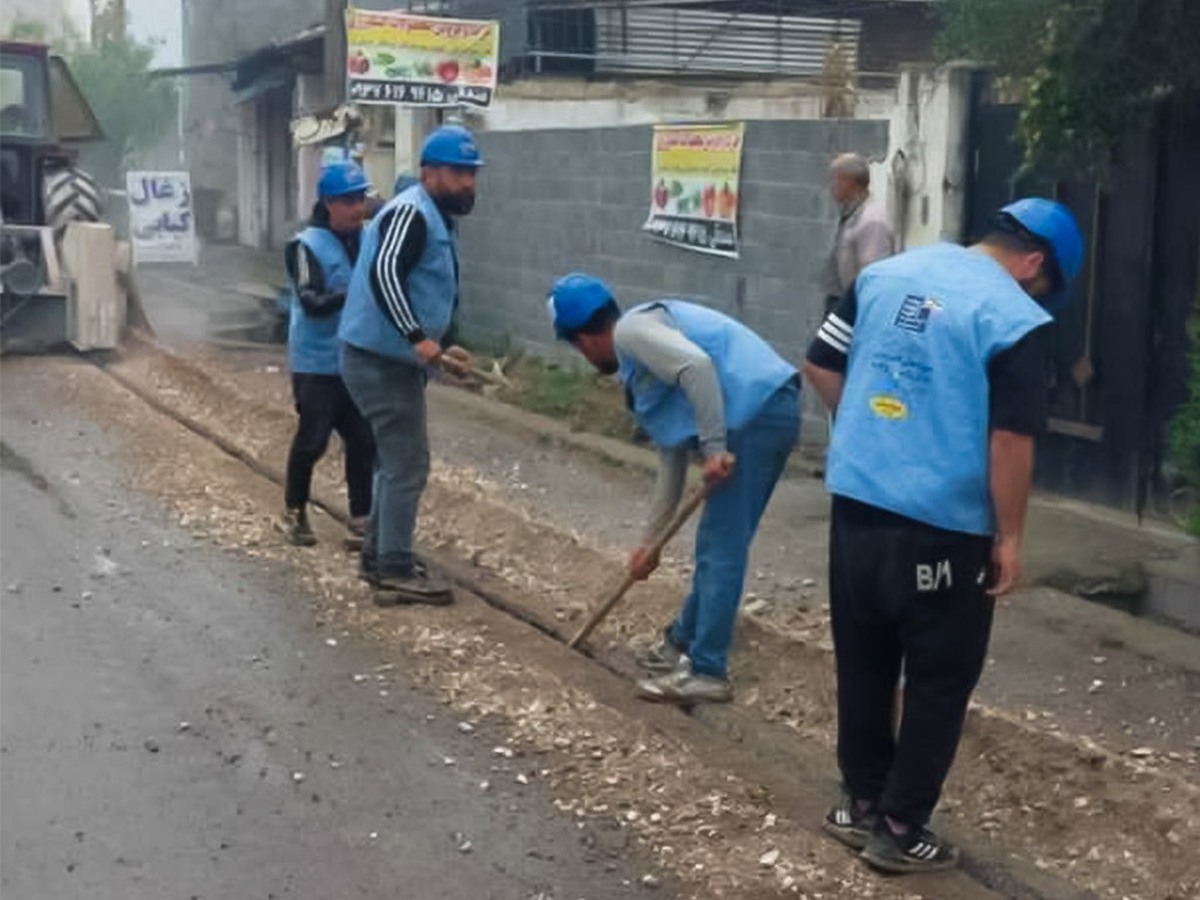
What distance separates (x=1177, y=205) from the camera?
9094mm

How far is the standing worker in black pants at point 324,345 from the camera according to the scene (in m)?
9.12

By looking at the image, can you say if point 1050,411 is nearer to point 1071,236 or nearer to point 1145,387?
point 1145,387

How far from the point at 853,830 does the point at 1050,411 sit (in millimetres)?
4827

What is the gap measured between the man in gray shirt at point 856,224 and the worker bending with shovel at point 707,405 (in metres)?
3.39

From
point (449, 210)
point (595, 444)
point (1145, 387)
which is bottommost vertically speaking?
A: point (595, 444)

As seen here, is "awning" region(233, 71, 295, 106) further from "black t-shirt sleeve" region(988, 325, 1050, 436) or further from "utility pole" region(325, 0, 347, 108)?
"black t-shirt sleeve" region(988, 325, 1050, 436)

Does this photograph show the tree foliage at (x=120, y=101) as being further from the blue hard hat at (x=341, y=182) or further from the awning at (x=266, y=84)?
the blue hard hat at (x=341, y=182)

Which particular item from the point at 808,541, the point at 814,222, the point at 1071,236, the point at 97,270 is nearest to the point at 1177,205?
the point at 808,541

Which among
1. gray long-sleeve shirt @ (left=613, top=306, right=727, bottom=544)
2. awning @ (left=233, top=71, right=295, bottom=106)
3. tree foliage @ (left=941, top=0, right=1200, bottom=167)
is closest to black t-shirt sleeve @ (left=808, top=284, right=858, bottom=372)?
gray long-sleeve shirt @ (left=613, top=306, right=727, bottom=544)

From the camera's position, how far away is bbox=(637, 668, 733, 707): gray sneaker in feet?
22.6

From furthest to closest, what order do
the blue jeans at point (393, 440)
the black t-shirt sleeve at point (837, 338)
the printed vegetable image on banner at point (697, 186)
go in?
the printed vegetable image on banner at point (697, 186)
the blue jeans at point (393, 440)
the black t-shirt sleeve at point (837, 338)

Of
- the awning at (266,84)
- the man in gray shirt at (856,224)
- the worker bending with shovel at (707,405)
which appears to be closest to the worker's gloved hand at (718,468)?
the worker bending with shovel at (707,405)

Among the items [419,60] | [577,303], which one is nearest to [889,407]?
[577,303]

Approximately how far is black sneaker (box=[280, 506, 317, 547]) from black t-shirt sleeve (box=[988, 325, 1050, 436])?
5.18 meters
